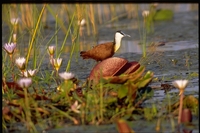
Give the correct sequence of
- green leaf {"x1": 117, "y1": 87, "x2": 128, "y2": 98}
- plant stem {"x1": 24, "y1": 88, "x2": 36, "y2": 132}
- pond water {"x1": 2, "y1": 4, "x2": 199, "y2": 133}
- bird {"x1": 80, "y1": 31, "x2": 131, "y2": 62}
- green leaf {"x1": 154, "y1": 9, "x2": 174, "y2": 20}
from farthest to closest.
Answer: green leaf {"x1": 154, "y1": 9, "x2": 174, "y2": 20} → bird {"x1": 80, "y1": 31, "x2": 131, "y2": 62} → green leaf {"x1": 117, "y1": 87, "x2": 128, "y2": 98} → pond water {"x1": 2, "y1": 4, "x2": 199, "y2": 133} → plant stem {"x1": 24, "y1": 88, "x2": 36, "y2": 132}

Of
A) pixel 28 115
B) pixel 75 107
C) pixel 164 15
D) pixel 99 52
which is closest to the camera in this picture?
pixel 28 115

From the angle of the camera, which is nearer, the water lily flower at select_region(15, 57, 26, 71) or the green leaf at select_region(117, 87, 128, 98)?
the green leaf at select_region(117, 87, 128, 98)

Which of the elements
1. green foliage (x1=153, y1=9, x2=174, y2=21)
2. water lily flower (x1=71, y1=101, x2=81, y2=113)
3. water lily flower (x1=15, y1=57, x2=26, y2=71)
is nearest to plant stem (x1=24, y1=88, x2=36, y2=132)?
water lily flower (x1=71, y1=101, x2=81, y2=113)

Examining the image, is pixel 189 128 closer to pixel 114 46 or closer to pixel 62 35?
pixel 114 46

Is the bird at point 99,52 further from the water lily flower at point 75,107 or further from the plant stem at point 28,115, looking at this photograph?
the plant stem at point 28,115

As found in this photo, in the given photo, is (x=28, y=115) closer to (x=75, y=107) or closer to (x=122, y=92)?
(x=75, y=107)

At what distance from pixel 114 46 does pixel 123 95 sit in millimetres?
2410

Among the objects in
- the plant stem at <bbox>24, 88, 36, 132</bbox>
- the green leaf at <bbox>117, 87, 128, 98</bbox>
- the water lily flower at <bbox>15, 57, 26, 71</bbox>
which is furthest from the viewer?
the water lily flower at <bbox>15, 57, 26, 71</bbox>

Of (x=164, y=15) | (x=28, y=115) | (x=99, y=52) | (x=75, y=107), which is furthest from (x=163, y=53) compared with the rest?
(x=164, y=15)

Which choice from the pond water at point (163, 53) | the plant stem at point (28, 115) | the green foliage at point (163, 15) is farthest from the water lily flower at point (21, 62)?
the green foliage at point (163, 15)

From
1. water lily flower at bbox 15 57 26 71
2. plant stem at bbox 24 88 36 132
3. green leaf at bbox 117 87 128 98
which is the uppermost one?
water lily flower at bbox 15 57 26 71

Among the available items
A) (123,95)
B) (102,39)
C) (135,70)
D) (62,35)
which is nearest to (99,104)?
(123,95)

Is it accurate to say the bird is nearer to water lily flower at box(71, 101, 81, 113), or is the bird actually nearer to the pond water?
the pond water

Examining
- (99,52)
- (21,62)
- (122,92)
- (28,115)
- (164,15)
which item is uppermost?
(164,15)
